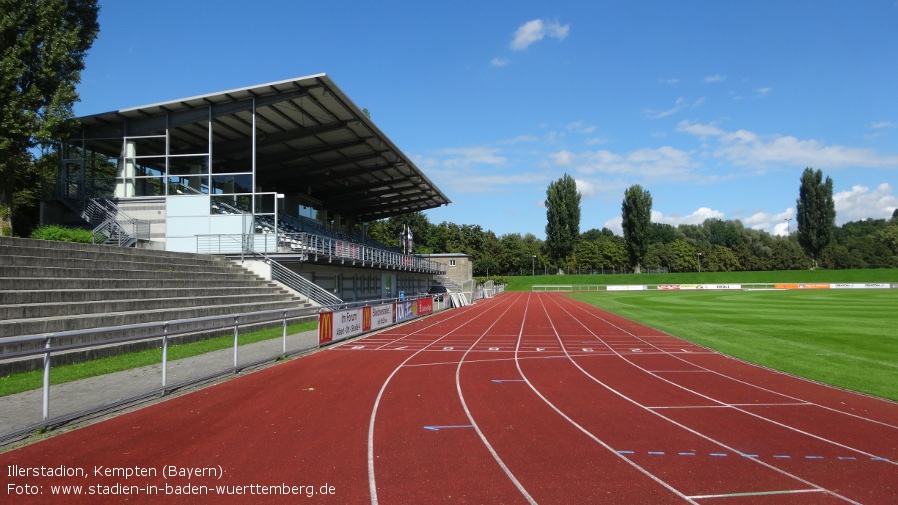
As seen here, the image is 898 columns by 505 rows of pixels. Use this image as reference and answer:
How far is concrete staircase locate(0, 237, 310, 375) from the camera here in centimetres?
1198

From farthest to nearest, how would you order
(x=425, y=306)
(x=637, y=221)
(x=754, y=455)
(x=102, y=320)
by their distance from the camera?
(x=637, y=221)
(x=425, y=306)
(x=102, y=320)
(x=754, y=455)

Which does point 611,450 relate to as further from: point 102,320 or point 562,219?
point 562,219

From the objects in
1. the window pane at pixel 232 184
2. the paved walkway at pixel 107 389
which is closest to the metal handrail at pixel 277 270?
the window pane at pixel 232 184

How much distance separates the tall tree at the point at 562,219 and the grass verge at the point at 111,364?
8172cm

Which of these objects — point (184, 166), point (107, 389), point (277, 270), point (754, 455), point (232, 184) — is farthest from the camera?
point (184, 166)

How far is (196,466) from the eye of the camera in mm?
5637

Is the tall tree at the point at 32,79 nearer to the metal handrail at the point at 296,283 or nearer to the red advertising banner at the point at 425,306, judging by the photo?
the metal handrail at the point at 296,283

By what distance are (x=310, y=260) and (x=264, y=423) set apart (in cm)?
2067

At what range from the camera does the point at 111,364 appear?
11062 mm

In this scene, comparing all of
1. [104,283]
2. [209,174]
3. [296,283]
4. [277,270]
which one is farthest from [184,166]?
[104,283]

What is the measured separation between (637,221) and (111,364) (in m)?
92.4

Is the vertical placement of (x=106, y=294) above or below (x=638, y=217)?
below

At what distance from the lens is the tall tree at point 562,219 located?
94.6m

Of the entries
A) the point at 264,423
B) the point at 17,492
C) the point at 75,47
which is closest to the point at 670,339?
the point at 264,423
